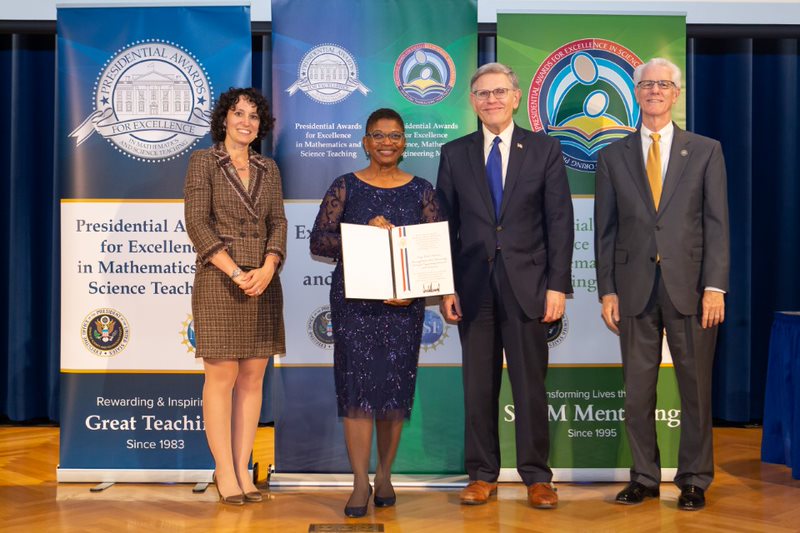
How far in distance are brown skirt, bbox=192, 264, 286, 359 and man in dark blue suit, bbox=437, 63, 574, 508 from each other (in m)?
0.85

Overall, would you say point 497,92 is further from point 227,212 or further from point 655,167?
point 227,212

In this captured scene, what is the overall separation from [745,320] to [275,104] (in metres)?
3.61

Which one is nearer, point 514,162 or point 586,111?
point 514,162

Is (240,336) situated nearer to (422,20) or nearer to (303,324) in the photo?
(303,324)

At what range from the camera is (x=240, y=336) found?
139 inches

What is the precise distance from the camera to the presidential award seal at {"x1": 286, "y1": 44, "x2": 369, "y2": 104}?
398cm

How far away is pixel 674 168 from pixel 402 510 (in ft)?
6.28

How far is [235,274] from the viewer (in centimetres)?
345

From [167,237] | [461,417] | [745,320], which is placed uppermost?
[167,237]

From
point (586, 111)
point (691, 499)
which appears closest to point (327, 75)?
point (586, 111)

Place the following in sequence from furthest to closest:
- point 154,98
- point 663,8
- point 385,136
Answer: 1. point 663,8
2. point 154,98
3. point 385,136

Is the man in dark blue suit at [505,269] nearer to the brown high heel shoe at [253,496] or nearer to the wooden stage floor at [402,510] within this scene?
the wooden stage floor at [402,510]

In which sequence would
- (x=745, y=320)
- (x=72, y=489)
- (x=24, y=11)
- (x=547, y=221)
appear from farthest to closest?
1. (x=745, y=320)
2. (x=24, y=11)
3. (x=72, y=489)
4. (x=547, y=221)

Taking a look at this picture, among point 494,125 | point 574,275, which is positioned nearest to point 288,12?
point 494,125
